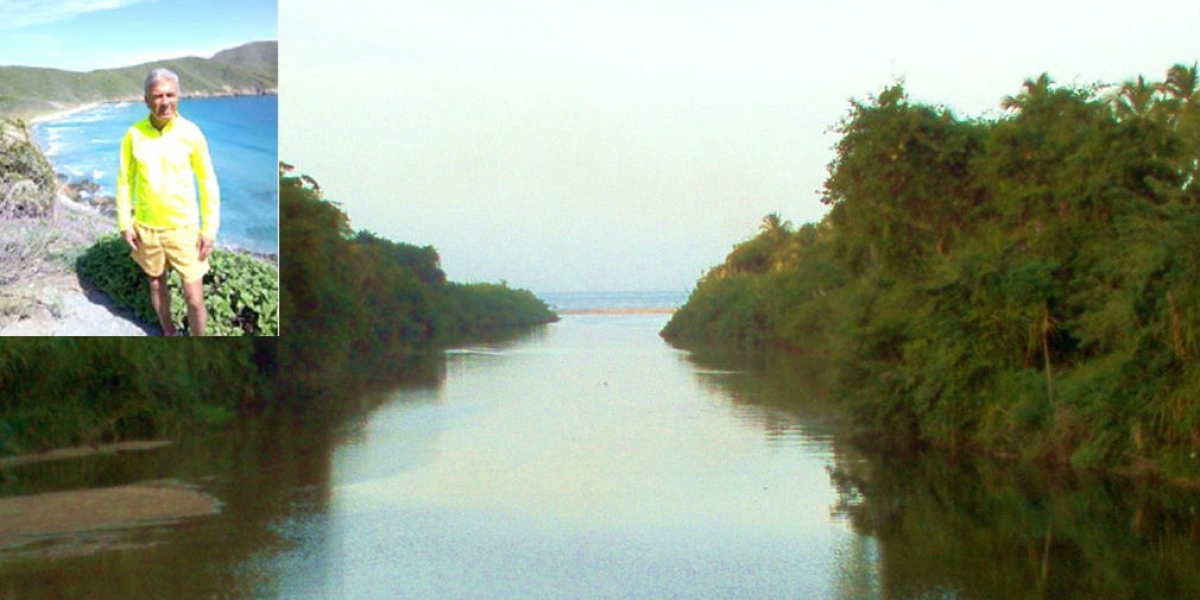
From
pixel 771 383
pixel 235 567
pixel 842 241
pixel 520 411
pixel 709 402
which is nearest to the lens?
pixel 235 567

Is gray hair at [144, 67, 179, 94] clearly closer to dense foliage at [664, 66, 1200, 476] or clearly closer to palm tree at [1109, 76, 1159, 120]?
dense foliage at [664, 66, 1200, 476]

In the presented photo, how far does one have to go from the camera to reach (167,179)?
19.7 m

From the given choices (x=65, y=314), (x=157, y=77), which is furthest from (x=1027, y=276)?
(x=65, y=314)

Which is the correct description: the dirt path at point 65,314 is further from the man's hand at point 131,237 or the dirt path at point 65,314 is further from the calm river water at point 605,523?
the calm river water at point 605,523

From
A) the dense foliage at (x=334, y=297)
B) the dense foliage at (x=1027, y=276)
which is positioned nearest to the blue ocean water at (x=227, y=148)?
the dense foliage at (x=1027, y=276)

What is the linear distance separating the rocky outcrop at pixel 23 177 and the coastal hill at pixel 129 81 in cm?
35

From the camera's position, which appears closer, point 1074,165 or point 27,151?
point 27,151

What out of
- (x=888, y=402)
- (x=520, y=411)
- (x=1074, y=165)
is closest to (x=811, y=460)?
(x=888, y=402)

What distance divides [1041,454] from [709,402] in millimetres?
16272

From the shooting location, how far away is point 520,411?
124 ft

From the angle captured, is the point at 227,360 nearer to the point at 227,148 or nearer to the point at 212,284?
the point at 212,284

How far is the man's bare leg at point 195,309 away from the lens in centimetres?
1992

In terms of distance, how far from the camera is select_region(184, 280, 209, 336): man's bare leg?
65.4ft

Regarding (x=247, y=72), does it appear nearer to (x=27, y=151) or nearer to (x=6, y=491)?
(x=27, y=151)
